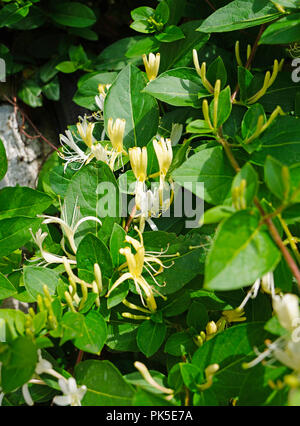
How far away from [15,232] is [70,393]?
0.28 meters

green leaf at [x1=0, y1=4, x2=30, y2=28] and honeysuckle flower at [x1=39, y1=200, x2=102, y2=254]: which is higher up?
green leaf at [x1=0, y1=4, x2=30, y2=28]

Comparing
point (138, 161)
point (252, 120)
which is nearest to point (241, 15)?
point (252, 120)

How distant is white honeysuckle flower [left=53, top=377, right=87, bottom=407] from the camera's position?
0.57 metres

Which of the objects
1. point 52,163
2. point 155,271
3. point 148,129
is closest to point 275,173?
point 155,271

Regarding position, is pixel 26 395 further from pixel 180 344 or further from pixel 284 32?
pixel 284 32

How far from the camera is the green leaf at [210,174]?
0.60m

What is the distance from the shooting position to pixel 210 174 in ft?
2.00

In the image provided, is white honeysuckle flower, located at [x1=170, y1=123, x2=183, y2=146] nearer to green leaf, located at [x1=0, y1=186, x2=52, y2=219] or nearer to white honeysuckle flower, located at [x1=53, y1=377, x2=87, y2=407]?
green leaf, located at [x1=0, y1=186, x2=52, y2=219]

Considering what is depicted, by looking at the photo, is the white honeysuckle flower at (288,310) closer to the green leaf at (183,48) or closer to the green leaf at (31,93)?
the green leaf at (183,48)

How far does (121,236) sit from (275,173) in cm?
28

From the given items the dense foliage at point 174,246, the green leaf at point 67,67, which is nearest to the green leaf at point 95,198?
the dense foliage at point 174,246

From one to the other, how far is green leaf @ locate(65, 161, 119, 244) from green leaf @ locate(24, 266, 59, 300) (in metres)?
0.08

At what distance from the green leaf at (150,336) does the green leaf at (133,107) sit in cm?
32

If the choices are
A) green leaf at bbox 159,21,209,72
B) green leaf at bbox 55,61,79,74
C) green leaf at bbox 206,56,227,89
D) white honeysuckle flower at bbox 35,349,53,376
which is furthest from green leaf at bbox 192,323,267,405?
green leaf at bbox 55,61,79,74
